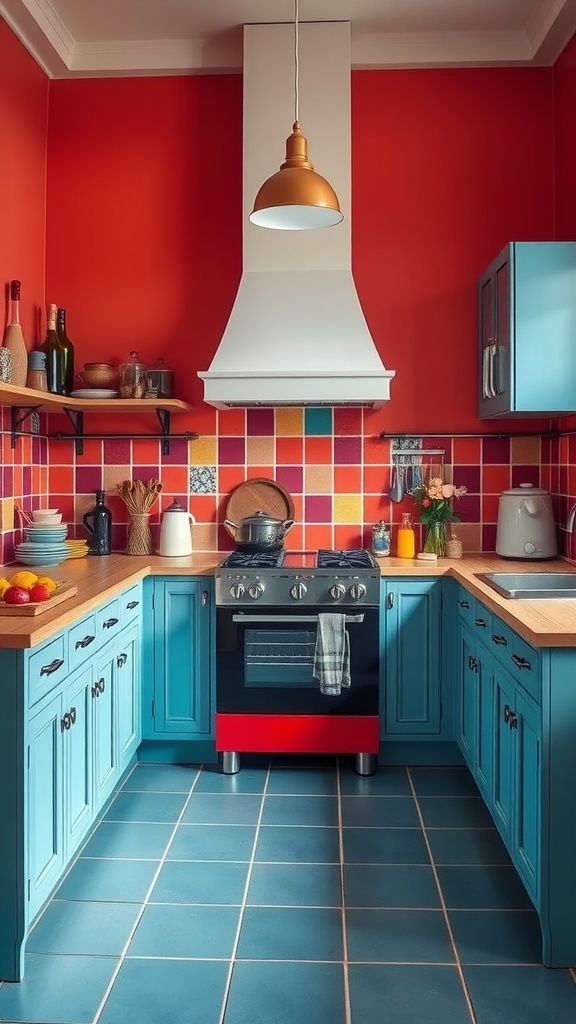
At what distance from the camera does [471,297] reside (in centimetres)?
378

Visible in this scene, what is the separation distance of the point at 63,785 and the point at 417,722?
156 cm

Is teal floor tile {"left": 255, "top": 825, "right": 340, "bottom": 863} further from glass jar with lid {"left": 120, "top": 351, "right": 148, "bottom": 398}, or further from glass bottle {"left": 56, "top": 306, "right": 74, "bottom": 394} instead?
glass bottle {"left": 56, "top": 306, "right": 74, "bottom": 394}

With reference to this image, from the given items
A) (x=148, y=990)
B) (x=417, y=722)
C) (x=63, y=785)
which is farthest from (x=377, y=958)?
(x=417, y=722)

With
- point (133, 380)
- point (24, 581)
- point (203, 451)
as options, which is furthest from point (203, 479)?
point (24, 581)

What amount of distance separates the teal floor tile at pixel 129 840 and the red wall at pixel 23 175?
192cm

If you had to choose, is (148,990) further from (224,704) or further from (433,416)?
(433,416)

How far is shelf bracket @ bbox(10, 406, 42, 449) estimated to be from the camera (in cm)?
341

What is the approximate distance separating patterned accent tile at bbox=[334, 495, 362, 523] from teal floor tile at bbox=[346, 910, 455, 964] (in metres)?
1.87

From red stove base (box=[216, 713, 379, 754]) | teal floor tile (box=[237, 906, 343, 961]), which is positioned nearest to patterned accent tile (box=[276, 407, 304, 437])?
red stove base (box=[216, 713, 379, 754])

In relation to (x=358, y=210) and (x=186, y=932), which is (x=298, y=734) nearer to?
(x=186, y=932)

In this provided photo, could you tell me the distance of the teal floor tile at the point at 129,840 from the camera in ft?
8.72

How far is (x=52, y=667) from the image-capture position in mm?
2211

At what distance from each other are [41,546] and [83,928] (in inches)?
60.8

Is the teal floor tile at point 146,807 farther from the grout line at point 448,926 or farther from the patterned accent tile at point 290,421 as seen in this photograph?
the patterned accent tile at point 290,421
